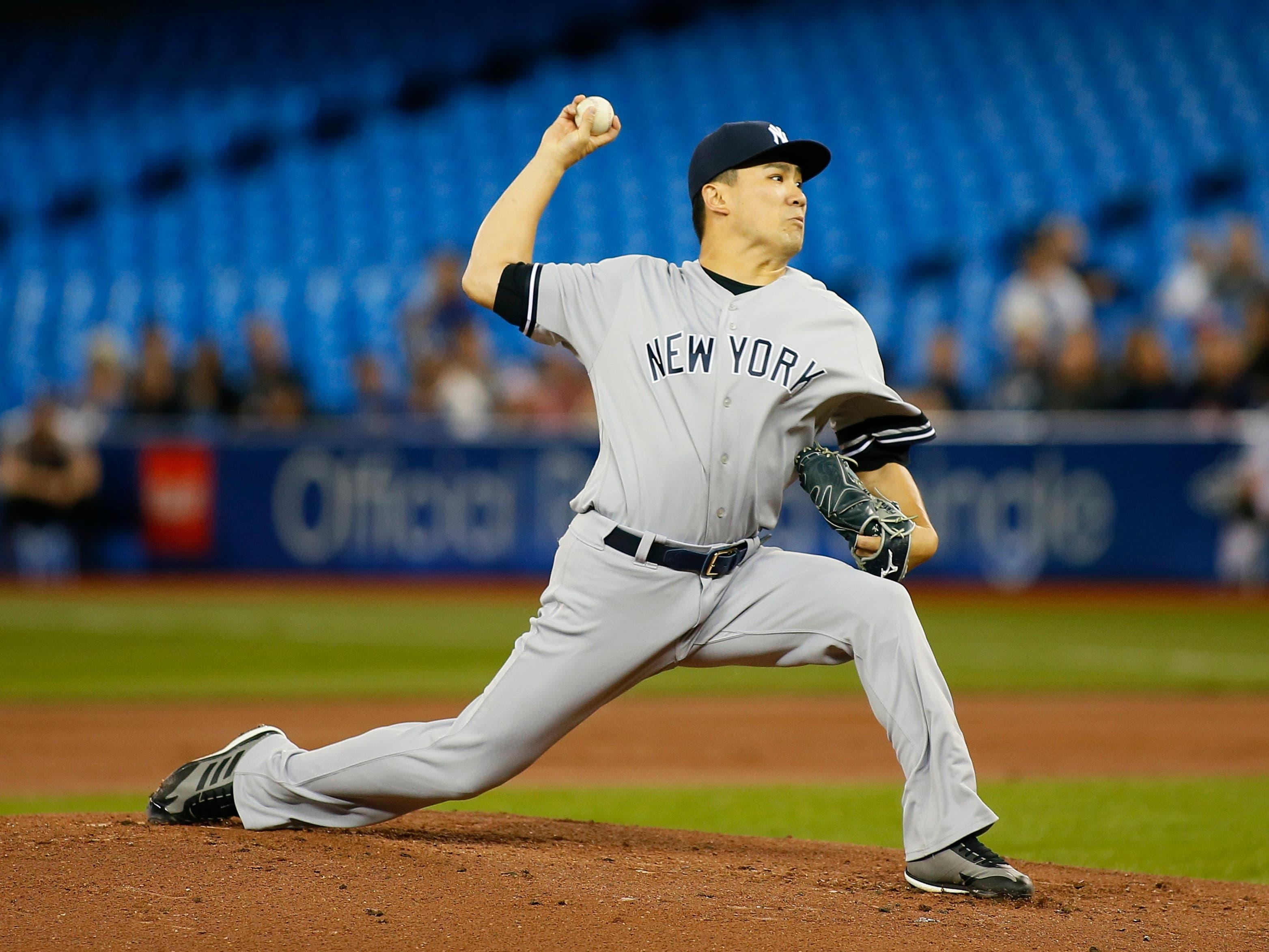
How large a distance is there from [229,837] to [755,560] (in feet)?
4.54

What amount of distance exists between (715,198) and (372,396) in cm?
1011

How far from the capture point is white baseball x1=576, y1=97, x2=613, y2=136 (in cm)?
375

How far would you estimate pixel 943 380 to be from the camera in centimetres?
1277

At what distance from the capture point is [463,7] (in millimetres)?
20719

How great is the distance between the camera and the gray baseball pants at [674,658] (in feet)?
11.5

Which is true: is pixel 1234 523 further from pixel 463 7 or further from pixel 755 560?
pixel 463 7

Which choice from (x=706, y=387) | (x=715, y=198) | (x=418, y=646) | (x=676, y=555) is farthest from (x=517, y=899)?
(x=418, y=646)

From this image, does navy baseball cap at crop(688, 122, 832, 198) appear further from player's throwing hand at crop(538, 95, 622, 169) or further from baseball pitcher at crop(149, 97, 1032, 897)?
player's throwing hand at crop(538, 95, 622, 169)

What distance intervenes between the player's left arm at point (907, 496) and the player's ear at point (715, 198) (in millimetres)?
671

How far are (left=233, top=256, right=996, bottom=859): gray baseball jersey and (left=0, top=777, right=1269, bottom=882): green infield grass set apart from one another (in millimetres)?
1269

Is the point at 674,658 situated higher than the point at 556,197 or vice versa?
the point at 556,197

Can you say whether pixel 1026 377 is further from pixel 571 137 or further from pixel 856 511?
pixel 856 511

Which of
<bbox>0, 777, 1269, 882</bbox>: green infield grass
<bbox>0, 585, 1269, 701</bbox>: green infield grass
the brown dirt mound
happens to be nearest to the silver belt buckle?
the brown dirt mound

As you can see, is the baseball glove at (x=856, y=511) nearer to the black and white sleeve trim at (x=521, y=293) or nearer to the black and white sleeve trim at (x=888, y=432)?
the black and white sleeve trim at (x=888, y=432)
